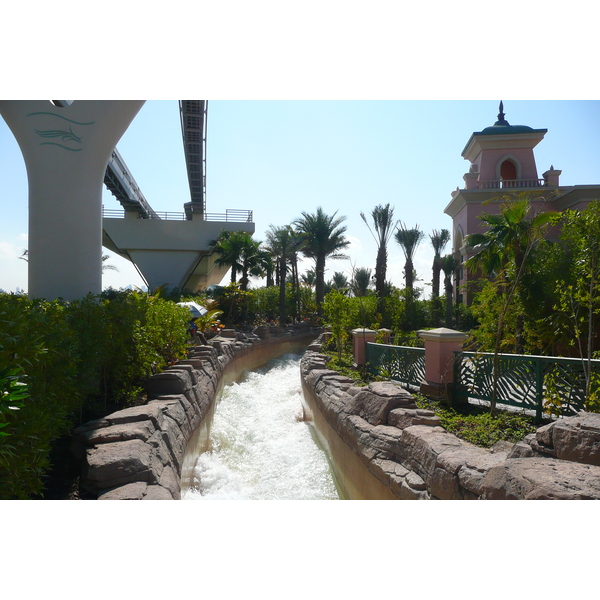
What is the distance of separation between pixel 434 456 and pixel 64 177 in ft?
23.6

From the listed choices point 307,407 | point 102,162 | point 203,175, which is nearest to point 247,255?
point 203,175

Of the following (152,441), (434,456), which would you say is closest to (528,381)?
(434,456)

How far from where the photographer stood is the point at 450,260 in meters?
25.0

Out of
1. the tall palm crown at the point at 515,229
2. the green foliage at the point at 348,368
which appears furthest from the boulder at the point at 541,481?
the green foliage at the point at 348,368

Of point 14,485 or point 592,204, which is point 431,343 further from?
point 14,485

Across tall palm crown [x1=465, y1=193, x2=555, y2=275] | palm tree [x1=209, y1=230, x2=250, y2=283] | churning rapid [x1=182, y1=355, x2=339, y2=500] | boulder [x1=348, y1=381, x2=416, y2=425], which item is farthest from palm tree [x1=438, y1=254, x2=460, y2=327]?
boulder [x1=348, y1=381, x2=416, y2=425]

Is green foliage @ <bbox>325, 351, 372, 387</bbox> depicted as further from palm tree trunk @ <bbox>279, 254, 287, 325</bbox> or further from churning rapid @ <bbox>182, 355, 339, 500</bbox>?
palm tree trunk @ <bbox>279, 254, 287, 325</bbox>

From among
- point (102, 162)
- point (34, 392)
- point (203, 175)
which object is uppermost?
point (203, 175)

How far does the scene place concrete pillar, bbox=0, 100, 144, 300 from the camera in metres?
6.97

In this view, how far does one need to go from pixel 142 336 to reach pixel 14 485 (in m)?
3.91

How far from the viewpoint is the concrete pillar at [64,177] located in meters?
6.97

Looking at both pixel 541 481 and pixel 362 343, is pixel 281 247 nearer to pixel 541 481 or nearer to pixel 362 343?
pixel 362 343

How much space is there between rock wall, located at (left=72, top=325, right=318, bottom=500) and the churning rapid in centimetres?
48

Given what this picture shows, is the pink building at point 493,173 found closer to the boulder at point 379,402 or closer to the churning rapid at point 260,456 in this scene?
the churning rapid at point 260,456
